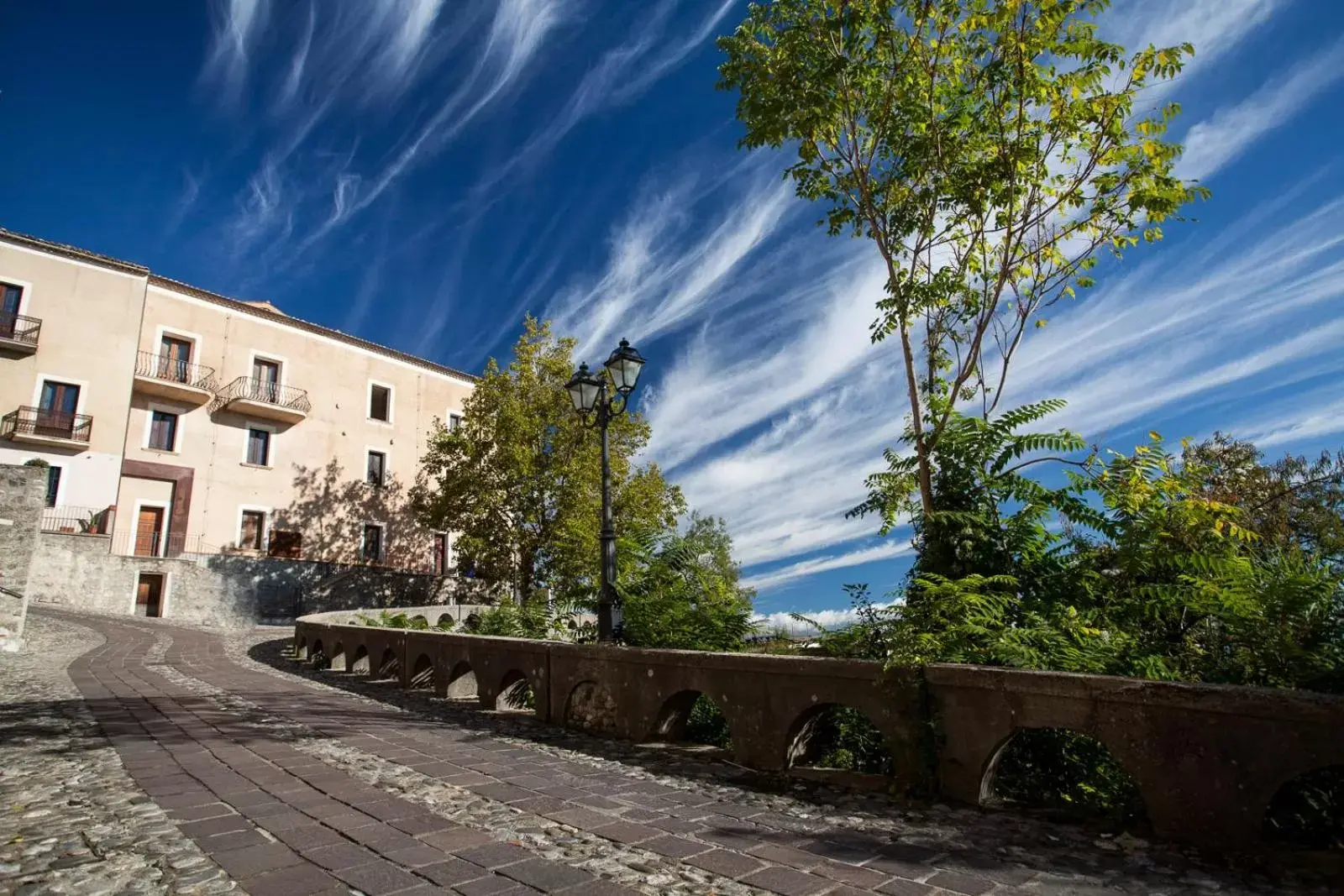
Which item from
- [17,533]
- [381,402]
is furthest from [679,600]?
[381,402]

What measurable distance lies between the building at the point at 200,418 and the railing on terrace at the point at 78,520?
2.6 inches

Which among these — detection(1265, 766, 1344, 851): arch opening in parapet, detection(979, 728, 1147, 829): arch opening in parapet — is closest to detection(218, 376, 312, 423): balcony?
detection(979, 728, 1147, 829): arch opening in parapet

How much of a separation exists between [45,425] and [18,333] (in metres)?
3.16

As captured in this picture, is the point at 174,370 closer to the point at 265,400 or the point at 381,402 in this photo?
the point at 265,400

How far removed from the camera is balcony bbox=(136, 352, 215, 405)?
26.7 m

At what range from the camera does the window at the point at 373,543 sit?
32.5 meters

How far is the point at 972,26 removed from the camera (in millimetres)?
7770

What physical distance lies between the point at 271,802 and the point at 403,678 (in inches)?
246

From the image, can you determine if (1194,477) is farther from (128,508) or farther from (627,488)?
(128,508)

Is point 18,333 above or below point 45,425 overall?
above

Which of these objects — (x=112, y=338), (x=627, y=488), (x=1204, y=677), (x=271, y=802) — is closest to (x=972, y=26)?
(x=1204, y=677)

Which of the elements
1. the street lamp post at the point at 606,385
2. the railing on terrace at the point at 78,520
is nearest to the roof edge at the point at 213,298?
the railing on terrace at the point at 78,520

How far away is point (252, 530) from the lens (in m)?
29.1

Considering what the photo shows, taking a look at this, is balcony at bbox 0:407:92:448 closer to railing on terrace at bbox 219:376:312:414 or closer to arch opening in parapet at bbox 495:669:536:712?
railing on terrace at bbox 219:376:312:414
